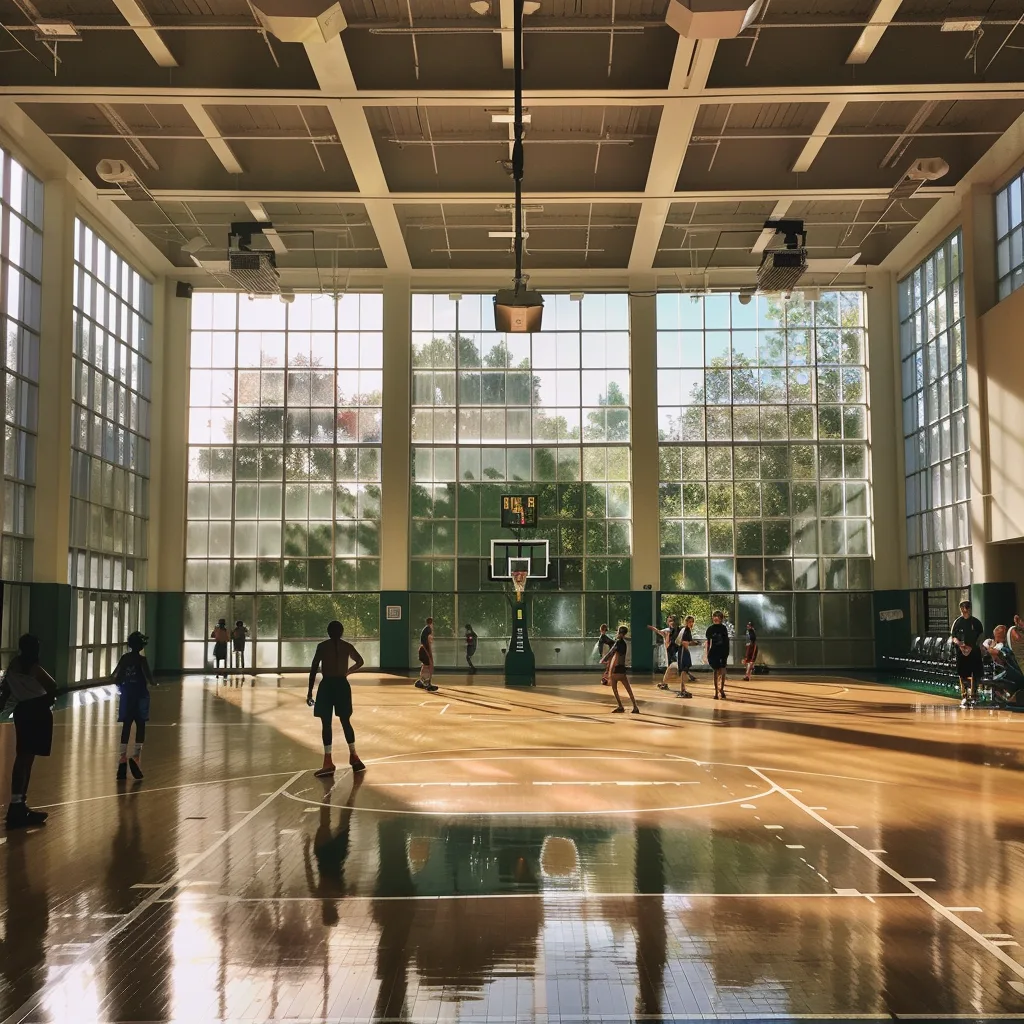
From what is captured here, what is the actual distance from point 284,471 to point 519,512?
1003 cm

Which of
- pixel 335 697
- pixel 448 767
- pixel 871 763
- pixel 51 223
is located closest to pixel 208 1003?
pixel 335 697

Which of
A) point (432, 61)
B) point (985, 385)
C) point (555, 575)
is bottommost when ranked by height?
point (555, 575)

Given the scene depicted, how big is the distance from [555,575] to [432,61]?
56.0 ft

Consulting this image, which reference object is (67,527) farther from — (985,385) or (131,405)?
(985,385)

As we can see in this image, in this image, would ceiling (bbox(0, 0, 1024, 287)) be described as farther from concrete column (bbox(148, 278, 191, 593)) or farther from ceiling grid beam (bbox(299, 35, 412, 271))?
concrete column (bbox(148, 278, 191, 593))

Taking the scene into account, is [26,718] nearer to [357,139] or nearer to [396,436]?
[357,139]

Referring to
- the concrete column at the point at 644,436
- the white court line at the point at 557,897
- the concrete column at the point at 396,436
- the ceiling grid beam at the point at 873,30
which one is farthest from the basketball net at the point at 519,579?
the white court line at the point at 557,897

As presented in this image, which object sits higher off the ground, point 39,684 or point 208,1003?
point 39,684

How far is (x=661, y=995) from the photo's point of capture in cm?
518

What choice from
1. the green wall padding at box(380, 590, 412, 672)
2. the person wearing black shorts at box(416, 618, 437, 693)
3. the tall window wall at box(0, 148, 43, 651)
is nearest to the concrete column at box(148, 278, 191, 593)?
the green wall padding at box(380, 590, 412, 672)

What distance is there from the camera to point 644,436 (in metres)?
33.0

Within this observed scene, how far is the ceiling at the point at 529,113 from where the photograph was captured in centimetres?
1980

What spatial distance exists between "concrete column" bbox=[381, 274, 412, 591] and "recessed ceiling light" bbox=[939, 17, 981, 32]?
18368 mm

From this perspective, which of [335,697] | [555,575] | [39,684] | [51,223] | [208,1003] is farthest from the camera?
[555,575]
